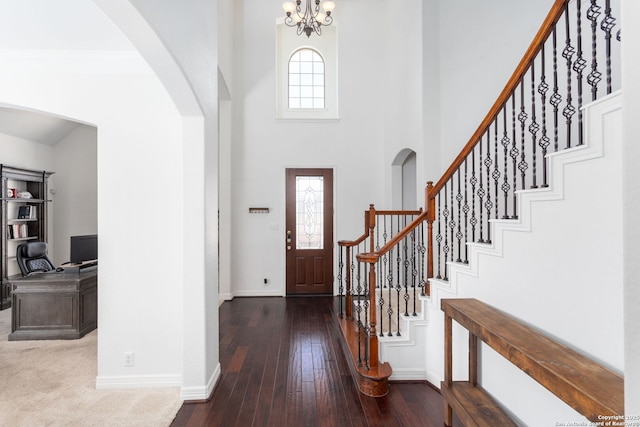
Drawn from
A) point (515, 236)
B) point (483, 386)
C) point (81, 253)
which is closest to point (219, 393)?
point (483, 386)

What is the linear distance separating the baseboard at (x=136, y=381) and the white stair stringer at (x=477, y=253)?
6.28ft

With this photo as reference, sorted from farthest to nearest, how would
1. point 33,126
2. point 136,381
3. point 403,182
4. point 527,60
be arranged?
1. point 403,182
2. point 33,126
3. point 136,381
4. point 527,60

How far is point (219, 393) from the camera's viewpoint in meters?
2.58

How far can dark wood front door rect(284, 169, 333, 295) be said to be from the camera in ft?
18.9

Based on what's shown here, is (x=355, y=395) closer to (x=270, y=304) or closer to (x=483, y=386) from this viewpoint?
(x=483, y=386)

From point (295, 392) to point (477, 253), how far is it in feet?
6.11

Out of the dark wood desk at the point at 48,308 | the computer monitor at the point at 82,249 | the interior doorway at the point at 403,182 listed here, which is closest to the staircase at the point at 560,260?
the interior doorway at the point at 403,182

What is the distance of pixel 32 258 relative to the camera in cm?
463

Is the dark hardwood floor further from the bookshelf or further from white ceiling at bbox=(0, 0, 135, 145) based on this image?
the bookshelf

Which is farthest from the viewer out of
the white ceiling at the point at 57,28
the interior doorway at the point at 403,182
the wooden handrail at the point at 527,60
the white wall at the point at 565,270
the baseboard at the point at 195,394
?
the interior doorway at the point at 403,182

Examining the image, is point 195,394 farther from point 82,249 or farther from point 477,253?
point 82,249

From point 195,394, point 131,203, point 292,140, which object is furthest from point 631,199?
point 292,140

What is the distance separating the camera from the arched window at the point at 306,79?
6.09 meters

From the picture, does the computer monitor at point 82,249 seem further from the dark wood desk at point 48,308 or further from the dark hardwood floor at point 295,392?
the dark hardwood floor at point 295,392
